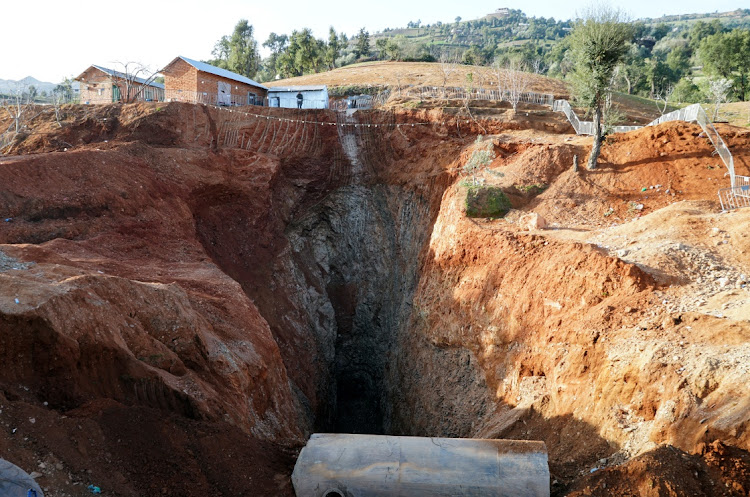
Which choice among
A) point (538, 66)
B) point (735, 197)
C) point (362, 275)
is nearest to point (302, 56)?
point (538, 66)

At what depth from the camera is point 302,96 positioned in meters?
36.2

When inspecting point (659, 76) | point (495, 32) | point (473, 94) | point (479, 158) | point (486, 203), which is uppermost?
point (495, 32)

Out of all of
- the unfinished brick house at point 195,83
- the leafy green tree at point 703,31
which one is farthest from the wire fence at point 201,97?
the leafy green tree at point 703,31

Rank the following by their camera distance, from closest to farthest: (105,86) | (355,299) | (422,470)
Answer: (422,470) → (355,299) → (105,86)

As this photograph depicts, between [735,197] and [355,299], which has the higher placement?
[735,197]

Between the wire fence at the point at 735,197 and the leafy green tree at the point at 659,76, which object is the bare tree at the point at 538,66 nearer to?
the leafy green tree at the point at 659,76

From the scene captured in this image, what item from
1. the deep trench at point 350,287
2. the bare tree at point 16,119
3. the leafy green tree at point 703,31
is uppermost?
the leafy green tree at point 703,31

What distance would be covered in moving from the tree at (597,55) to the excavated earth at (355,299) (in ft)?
6.50

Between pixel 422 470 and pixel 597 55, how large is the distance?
18165 millimetres

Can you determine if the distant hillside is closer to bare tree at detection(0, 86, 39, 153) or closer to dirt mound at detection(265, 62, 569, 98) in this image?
dirt mound at detection(265, 62, 569, 98)

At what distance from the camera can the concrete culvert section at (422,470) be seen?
9945mm

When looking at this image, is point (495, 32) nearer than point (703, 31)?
No

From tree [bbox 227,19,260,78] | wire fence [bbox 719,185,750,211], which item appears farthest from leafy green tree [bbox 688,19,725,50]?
wire fence [bbox 719,185,750,211]

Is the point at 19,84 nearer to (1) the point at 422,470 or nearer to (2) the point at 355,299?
(2) the point at 355,299
